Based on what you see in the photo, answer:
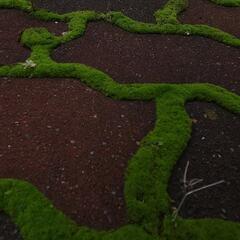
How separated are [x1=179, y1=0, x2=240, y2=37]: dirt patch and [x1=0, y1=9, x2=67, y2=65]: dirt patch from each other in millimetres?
4422

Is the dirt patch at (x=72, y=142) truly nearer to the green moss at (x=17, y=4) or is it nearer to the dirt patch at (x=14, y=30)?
the dirt patch at (x=14, y=30)

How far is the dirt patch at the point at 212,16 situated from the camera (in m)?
14.0

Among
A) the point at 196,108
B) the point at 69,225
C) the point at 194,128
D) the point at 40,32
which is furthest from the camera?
the point at 40,32

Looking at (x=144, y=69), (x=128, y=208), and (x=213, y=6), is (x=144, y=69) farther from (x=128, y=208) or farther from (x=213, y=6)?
(x=213, y=6)

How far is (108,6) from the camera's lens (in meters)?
14.1

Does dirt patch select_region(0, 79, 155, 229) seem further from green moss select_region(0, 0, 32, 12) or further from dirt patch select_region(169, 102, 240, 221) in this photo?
green moss select_region(0, 0, 32, 12)

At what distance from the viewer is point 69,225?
6789mm

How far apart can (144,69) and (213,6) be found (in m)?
5.85

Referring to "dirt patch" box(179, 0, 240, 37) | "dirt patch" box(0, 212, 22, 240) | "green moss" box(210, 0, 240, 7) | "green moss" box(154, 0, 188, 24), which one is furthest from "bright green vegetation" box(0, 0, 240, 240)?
"green moss" box(210, 0, 240, 7)

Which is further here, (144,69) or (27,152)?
(144,69)

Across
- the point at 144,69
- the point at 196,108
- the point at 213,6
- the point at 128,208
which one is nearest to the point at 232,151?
the point at 196,108

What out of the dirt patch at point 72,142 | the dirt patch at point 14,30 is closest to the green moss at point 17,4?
the dirt patch at point 14,30

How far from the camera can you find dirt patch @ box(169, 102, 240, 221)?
7.37 meters

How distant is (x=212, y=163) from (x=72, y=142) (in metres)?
2.76
